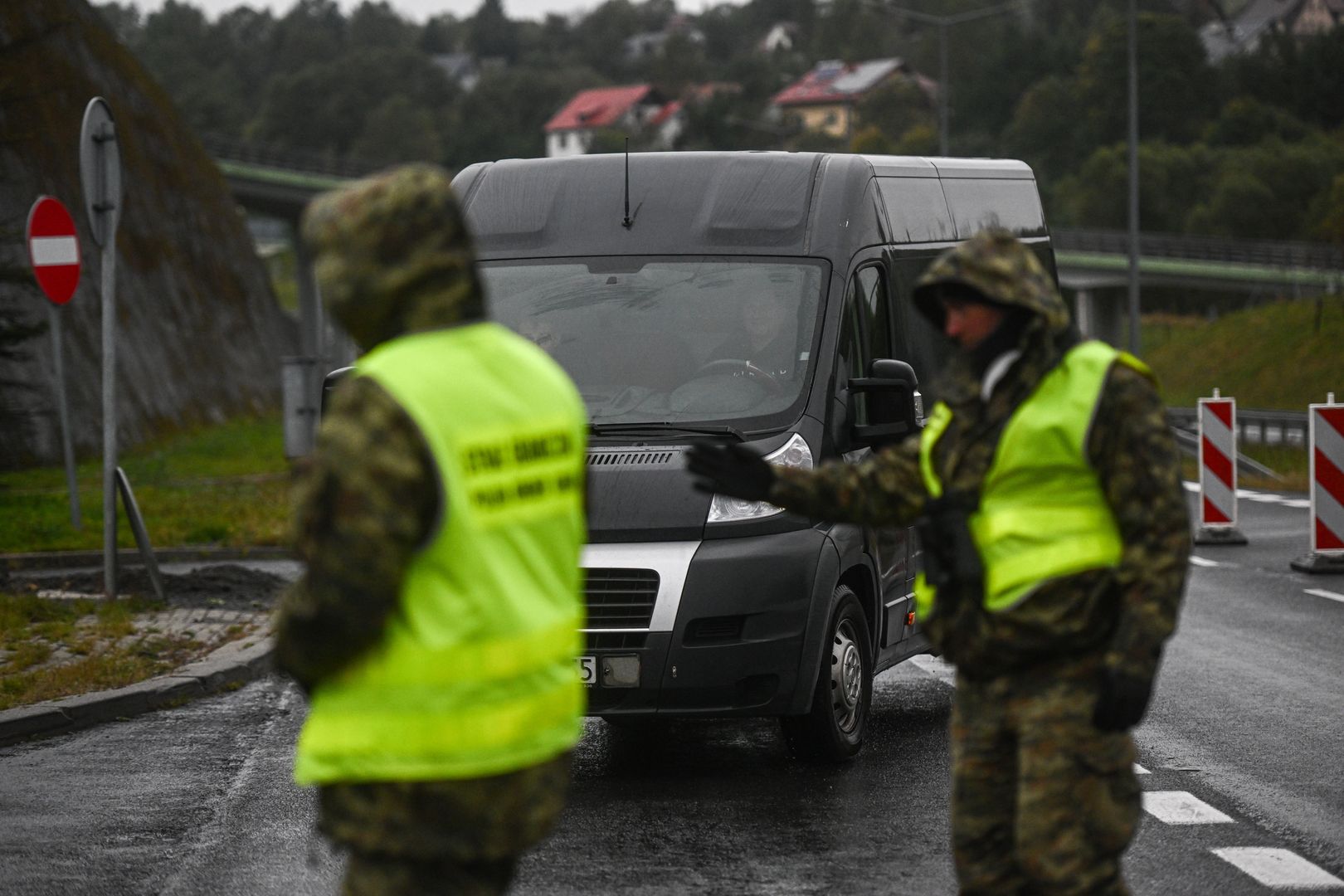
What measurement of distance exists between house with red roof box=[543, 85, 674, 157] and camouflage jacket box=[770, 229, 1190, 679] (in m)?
173

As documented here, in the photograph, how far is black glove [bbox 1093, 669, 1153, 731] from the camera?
13.2 ft

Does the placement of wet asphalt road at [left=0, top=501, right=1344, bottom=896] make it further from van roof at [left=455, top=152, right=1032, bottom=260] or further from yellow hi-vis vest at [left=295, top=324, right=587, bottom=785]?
yellow hi-vis vest at [left=295, top=324, right=587, bottom=785]

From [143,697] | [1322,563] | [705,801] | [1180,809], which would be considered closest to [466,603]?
[705,801]

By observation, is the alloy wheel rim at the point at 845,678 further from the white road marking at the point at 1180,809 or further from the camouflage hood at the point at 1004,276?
the camouflage hood at the point at 1004,276

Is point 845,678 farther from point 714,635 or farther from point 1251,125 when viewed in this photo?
point 1251,125

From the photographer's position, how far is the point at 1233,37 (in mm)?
141750

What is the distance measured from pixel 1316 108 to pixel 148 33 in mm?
117598

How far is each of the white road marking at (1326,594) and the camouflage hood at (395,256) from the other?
11.3 meters

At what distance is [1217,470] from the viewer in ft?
56.9

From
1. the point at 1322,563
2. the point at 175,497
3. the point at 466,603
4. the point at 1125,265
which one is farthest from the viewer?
the point at 1125,265

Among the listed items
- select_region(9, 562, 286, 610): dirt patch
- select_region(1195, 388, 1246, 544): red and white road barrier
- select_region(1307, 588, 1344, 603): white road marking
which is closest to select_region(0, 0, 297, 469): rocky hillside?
select_region(9, 562, 286, 610): dirt patch

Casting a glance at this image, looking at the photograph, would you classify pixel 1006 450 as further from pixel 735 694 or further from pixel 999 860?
pixel 735 694

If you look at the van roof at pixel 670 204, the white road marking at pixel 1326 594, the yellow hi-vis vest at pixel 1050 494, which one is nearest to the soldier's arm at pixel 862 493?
the yellow hi-vis vest at pixel 1050 494

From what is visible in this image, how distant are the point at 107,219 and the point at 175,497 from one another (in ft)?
25.4
